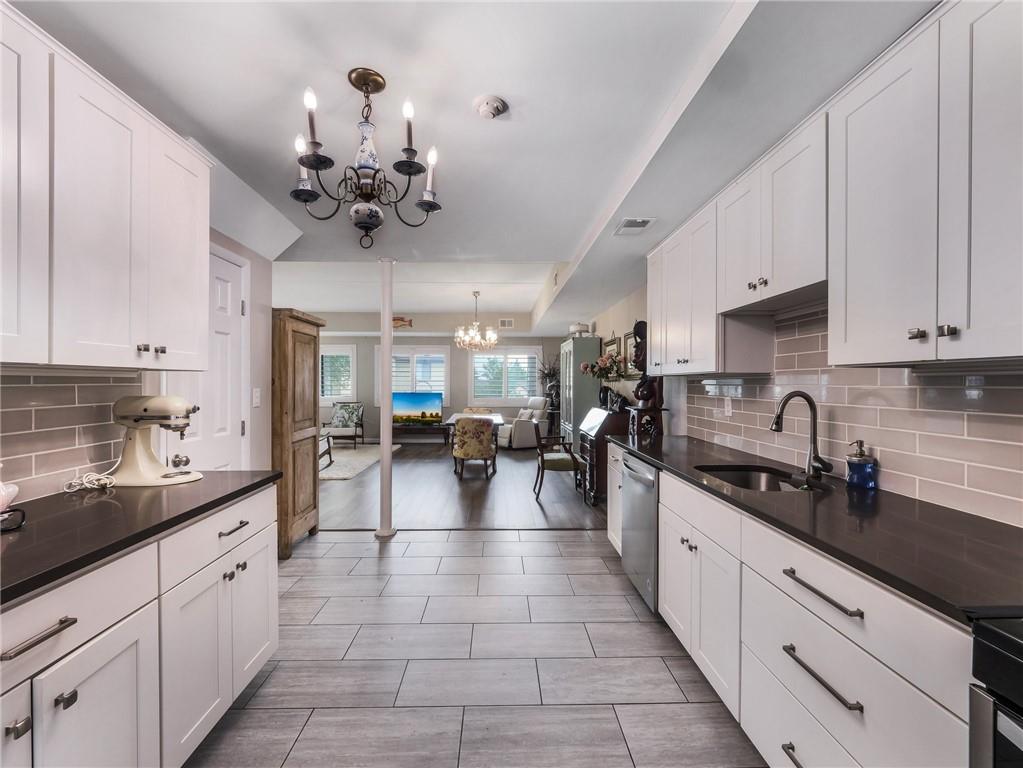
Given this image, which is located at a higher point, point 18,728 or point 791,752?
point 18,728

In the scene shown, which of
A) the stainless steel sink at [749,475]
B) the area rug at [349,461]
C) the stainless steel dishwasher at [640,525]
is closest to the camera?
the stainless steel sink at [749,475]

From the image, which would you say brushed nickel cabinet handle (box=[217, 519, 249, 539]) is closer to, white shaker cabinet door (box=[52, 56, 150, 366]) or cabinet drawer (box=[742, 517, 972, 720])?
white shaker cabinet door (box=[52, 56, 150, 366])

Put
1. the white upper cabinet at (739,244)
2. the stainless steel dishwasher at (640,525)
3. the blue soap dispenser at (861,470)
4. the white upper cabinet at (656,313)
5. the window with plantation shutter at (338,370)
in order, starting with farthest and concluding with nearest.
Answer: the window with plantation shutter at (338,370), the white upper cabinet at (656,313), the stainless steel dishwasher at (640,525), the white upper cabinet at (739,244), the blue soap dispenser at (861,470)

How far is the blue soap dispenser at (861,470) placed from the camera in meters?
1.66

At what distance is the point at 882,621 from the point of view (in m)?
A: 0.97

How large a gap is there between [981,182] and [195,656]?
8.34 ft

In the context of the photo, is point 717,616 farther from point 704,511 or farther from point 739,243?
point 739,243

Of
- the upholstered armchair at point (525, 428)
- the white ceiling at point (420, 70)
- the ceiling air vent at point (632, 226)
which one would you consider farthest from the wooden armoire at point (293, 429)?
the upholstered armchair at point (525, 428)

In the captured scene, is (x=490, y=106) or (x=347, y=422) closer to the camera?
(x=490, y=106)

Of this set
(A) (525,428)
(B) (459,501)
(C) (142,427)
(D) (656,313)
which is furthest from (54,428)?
(A) (525,428)

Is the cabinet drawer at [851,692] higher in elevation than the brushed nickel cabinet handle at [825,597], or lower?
lower

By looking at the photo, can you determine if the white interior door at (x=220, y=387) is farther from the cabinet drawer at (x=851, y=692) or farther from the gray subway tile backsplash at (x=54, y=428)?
the cabinet drawer at (x=851, y=692)

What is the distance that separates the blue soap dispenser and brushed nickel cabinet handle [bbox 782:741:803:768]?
930 millimetres

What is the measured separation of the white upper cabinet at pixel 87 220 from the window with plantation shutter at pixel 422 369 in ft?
26.1
